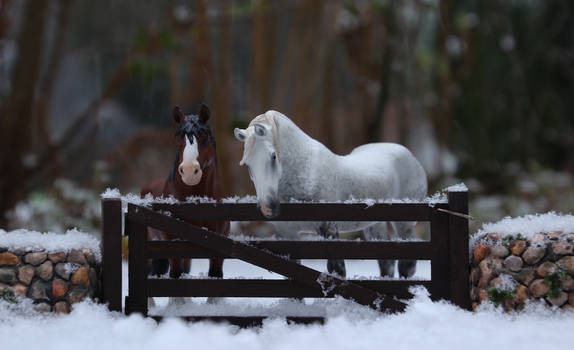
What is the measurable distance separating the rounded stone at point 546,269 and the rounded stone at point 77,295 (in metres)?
2.80

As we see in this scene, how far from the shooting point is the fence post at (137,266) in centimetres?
391

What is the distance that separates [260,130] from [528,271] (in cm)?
186

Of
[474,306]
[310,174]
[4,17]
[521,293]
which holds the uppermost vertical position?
[4,17]

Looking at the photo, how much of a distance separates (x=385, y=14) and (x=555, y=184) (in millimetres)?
4509

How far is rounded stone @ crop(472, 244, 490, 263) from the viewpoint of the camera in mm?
3851

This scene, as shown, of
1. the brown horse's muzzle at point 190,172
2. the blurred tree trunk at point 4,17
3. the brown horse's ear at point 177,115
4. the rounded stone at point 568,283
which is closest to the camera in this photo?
the rounded stone at point 568,283

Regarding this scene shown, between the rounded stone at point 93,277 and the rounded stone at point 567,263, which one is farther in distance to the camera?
the rounded stone at point 93,277

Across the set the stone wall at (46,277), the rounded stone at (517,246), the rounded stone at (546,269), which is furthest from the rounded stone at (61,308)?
the rounded stone at (546,269)

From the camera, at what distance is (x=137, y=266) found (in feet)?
12.9

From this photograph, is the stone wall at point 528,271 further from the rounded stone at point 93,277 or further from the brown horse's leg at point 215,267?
the rounded stone at point 93,277

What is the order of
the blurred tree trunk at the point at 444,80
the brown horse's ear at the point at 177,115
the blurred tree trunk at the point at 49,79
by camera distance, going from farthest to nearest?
the blurred tree trunk at the point at 444,80
the blurred tree trunk at the point at 49,79
the brown horse's ear at the point at 177,115

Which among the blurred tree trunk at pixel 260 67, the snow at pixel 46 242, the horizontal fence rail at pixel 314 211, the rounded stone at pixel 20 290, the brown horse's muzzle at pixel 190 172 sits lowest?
the rounded stone at pixel 20 290

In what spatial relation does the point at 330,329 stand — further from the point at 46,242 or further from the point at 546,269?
the point at 46,242

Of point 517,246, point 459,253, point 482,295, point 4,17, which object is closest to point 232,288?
point 459,253
